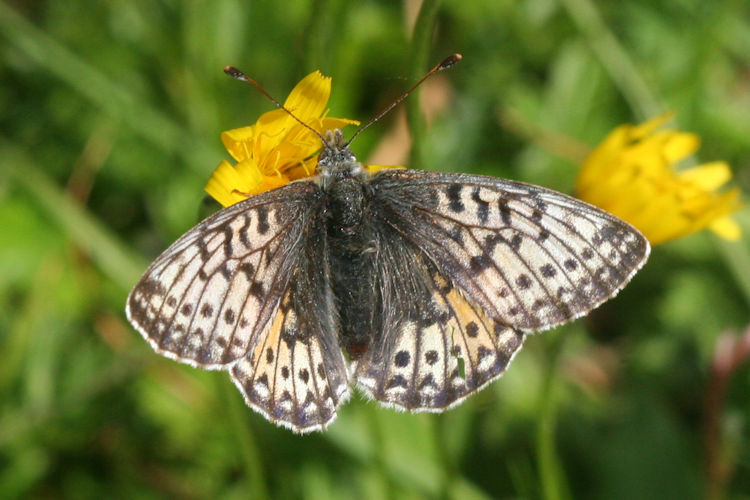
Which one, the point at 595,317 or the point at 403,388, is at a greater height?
the point at 595,317

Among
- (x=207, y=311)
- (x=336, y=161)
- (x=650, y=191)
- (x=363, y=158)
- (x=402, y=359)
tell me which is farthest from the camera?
(x=363, y=158)

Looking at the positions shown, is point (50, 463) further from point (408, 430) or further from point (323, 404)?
point (323, 404)

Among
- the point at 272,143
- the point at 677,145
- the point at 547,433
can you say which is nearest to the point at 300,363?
the point at 272,143

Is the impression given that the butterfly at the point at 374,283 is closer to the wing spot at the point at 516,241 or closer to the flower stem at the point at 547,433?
the wing spot at the point at 516,241

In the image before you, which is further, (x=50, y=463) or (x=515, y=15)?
(x=515, y=15)

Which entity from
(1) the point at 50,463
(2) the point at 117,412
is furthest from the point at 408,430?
(1) the point at 50,463

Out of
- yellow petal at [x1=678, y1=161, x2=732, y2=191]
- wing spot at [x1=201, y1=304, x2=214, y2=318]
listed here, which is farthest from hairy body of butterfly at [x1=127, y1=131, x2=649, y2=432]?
yellow petal at [x1=678, y1=161, x2=732, y2=191]

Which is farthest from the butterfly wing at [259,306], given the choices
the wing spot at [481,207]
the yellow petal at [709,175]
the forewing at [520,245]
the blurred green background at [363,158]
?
the yellow petal at [709,175]

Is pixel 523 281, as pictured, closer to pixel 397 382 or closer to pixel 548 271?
pixel 548 271
